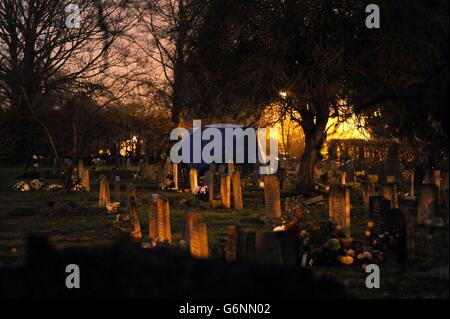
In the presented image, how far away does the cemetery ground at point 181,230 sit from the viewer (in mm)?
9484

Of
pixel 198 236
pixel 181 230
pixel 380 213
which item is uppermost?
pixel 380 213

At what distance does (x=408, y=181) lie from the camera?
24125 mm

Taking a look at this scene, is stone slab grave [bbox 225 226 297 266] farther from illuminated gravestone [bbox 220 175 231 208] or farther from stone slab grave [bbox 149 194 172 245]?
illuminated gravestone [bbox 220 175 231 208]

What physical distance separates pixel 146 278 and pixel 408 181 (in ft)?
60.9

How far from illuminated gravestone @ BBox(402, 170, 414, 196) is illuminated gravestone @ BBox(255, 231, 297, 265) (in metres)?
14.0

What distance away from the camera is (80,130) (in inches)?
1156

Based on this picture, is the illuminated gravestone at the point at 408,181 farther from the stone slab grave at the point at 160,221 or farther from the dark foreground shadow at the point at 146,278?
the dark foreground shadow at the point at 146,278

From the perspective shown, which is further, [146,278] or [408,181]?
[408,181]

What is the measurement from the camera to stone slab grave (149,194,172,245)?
1339 centimetres

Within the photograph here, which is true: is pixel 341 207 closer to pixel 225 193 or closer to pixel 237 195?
pixel 237 195

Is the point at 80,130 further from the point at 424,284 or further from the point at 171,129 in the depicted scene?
the point at 424,284

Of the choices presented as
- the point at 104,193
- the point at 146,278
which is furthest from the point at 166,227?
the point at 104,193

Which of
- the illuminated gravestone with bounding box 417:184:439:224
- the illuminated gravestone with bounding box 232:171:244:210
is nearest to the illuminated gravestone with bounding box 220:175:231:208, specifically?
the illuminated gravestone with bounding box 232:171:244:210

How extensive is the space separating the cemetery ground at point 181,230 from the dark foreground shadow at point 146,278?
1309mm
